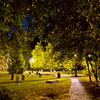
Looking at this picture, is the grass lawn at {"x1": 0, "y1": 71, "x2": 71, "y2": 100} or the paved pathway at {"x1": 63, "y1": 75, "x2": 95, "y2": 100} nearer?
the paved pathway at {"x1": 63, "y1": 75, "x2": 95, "y2": 100}

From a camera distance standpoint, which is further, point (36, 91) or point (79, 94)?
point (36, 91)

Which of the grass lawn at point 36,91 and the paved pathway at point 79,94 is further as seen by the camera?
the grass lawn at point 36,91

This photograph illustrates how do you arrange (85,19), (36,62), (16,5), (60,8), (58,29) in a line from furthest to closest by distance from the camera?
1. (36,62)
2. (85,19)
3. (58,29)
4. (60,8)
5. (16,5)

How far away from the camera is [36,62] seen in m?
41.2

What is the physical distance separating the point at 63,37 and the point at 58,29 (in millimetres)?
1101

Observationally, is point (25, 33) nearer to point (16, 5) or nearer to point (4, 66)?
point (16, 5)

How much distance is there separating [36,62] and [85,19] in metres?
34.9

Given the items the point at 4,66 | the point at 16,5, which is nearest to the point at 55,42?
the point at 16,5

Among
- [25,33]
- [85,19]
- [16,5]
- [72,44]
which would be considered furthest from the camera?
[72,44]

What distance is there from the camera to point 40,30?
231 inches

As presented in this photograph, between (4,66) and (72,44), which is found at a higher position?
(72,44)

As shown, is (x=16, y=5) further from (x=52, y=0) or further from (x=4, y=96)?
(x=4, y=96)

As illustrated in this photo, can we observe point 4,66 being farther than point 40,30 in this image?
Yes

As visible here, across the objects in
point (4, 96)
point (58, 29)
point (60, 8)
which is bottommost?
point (4, 96)
